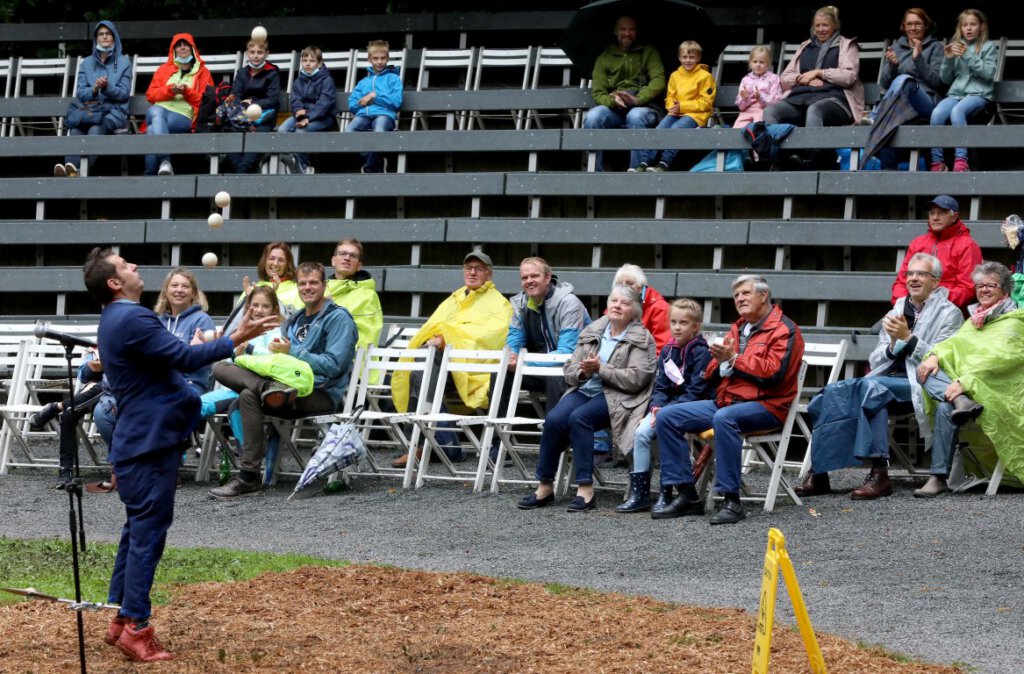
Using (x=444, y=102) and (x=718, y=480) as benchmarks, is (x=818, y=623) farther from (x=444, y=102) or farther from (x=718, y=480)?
(x=444, y=102)

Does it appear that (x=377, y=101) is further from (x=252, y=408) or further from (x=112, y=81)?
(x=252, y=408)

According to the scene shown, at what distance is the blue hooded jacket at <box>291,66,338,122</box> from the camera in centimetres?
1547

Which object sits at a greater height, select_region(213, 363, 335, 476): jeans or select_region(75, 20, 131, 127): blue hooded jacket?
select_region(75, 20, 131, 127): blue hooded jacket

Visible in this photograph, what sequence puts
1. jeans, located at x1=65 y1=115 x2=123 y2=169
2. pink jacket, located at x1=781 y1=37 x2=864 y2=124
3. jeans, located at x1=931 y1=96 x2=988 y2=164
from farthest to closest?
1. jeans, located at x1=65 y1=115 x2=123 y2=169
2. pink jacket, located at x1=781 y1=37 x2=864 y2=124
3. jeans, located at x1=931 y1=96 x2=988 y2=164

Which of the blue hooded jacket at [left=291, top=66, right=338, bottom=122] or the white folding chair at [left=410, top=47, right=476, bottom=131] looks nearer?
the blue hooded jacket at [left=291, top=66, right=338, bottom=122]

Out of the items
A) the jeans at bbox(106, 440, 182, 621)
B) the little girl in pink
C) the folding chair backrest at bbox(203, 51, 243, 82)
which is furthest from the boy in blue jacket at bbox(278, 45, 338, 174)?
the jeans at bbox(106, 440, 182, 621)

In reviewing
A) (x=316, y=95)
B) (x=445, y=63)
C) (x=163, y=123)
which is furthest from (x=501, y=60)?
(x=163, y=123)

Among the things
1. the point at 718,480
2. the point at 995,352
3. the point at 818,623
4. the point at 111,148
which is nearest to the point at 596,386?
the point at 718,480

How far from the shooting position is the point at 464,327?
11.6 m

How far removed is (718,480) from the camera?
9.17 metres

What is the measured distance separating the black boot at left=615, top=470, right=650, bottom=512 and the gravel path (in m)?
0.15

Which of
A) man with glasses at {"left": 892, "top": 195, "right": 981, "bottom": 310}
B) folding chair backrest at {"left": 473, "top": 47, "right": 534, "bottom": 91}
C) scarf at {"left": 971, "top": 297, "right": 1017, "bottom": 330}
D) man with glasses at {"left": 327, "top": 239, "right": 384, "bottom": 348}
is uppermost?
folding chair backrest at {"left": 473, "top": 47, "right": 534, "bottom": 91}

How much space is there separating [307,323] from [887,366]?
13.7ft

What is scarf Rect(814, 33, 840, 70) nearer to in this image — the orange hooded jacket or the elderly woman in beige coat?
the elderly woman in beige coat
